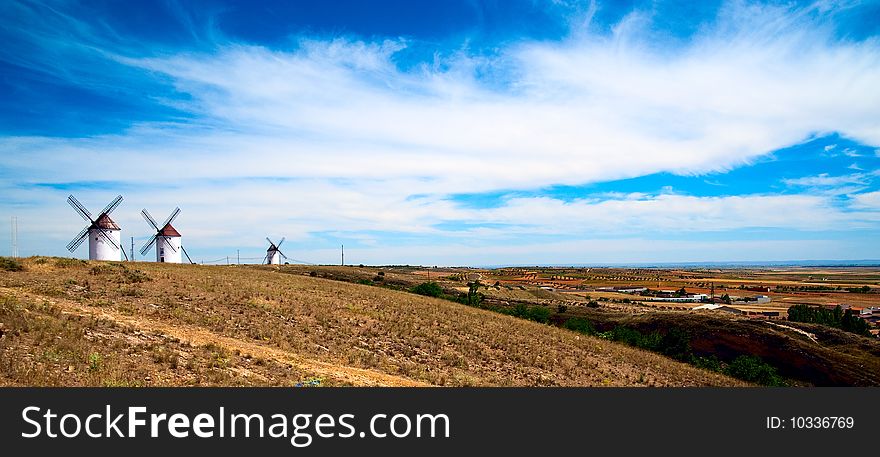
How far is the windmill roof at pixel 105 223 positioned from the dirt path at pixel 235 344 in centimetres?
4366

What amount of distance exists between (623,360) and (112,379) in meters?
25.2

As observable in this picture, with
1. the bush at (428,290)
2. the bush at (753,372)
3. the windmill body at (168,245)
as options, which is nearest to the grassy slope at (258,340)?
the bush at (753,372)

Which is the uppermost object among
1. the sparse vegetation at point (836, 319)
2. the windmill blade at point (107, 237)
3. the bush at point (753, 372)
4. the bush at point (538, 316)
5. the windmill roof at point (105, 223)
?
the windmill roof at point (105, 223)

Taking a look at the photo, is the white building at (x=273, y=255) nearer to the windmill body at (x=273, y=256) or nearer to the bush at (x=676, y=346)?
the windmill body at (x=273, y=256)

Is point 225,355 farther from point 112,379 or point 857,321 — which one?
point 857,321

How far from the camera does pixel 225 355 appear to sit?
1563 centimetres

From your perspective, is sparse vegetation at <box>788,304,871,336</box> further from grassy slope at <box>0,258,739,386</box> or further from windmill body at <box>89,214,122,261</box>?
windmill body at <box>89,214,122,261</box>

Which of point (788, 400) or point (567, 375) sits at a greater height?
point (788, 400)

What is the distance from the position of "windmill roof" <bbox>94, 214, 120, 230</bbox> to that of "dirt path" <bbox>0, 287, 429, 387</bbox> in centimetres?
4366

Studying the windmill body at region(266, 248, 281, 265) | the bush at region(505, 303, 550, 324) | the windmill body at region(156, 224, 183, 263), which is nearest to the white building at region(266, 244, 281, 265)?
the windmill body at region(266, 248, 281, 265)

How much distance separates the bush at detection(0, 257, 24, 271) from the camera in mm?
29125

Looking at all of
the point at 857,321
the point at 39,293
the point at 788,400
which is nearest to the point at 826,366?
the point at 857,321

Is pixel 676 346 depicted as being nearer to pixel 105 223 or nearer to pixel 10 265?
pixel 10 265

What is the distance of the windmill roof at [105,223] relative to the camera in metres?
58.6
